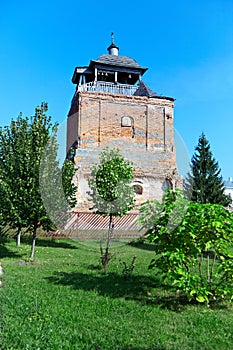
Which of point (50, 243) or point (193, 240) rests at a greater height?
point (193, 240)

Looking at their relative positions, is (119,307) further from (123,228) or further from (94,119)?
(94,119)

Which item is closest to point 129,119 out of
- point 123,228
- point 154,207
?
point 123,228

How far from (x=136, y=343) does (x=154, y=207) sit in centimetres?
228

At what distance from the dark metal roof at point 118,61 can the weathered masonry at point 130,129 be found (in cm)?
39

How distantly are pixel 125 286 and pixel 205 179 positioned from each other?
1553 centimetres

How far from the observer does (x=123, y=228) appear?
55.6ft

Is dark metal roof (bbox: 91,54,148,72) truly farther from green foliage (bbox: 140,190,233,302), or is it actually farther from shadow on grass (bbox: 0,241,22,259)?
green foliage (bbox: 140,190,233,302)

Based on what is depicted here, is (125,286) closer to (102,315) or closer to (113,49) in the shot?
(102,315)

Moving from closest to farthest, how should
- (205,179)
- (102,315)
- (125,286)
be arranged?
1. (102,315)
2. (125,286)
3. (205,179)

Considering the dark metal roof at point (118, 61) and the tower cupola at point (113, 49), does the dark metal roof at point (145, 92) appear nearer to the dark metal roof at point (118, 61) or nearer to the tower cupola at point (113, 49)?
the dark metal roof at point (118, 61)

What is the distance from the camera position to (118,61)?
27.2 metres

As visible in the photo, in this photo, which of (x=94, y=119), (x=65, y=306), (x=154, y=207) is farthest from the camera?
(x=94, y=119)

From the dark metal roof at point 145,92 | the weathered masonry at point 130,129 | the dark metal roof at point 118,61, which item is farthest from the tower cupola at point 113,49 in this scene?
the dark metal roof at point 145,92

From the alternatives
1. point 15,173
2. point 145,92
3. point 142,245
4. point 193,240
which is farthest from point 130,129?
point 193,240
